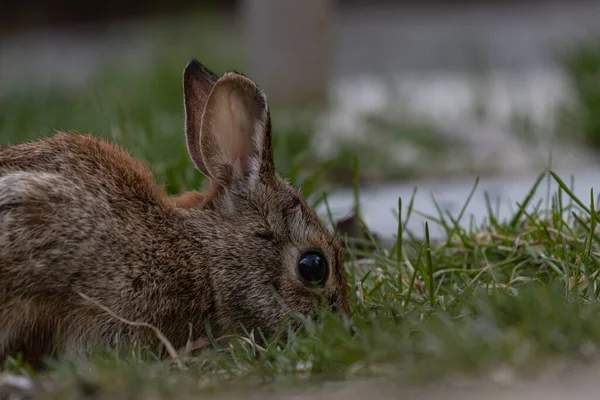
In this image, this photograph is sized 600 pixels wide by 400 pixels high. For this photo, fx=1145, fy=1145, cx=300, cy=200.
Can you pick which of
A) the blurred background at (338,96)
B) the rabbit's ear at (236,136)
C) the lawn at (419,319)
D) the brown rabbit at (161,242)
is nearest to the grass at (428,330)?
the lawn at (419,319)

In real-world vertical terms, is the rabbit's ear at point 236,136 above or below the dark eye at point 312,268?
above

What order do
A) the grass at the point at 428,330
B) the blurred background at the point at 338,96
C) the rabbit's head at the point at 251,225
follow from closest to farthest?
1. the grass at the point at 428,330
2. the rabbit's head at the point at 251,225
3. the blurred background at the point at 338,96

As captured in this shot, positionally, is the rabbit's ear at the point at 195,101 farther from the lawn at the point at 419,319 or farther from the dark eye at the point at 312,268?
the lawn at the point at 419,319

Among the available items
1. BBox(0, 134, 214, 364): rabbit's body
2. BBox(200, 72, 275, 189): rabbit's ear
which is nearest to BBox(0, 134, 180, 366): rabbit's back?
BBox(0, 134, 214, 364): rabbit's body

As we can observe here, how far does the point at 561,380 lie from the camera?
282 centimetres

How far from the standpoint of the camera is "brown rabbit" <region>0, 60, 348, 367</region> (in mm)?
3713

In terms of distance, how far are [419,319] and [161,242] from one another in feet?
3.09

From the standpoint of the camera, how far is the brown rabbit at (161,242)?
371 cm

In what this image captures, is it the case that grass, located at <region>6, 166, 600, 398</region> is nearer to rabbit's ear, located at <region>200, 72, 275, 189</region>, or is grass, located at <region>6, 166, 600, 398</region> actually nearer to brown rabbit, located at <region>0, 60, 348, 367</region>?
brown rabbit, located at <region>0, 60, 348, 367</region>

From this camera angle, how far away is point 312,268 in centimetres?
413

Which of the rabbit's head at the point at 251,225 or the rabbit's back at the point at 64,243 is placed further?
the rabbit's head at the point at 251,225

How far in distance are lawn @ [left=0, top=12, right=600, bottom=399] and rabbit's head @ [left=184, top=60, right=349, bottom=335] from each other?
6.4 inches

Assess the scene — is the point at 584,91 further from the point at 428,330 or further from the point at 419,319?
the point at 428,330

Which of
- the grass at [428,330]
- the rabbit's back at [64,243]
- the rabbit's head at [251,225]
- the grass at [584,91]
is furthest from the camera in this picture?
the grass at [584,91]
